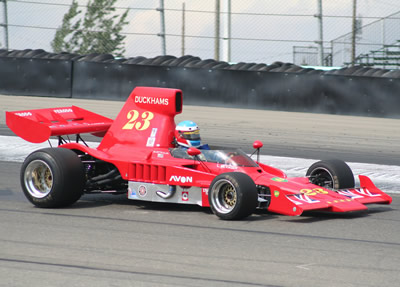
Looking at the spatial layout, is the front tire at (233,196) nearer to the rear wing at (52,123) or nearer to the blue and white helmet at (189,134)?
the blue and white helmet at (189,134)

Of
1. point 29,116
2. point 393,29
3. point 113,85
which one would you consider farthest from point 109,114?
point 29,116

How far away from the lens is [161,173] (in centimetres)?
815

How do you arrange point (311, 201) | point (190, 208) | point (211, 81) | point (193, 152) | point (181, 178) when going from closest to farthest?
point (311, 201) < point (193, 152) < point (181, 178) < point (190, 208) < point (211, 81)

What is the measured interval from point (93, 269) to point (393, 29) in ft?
49.1

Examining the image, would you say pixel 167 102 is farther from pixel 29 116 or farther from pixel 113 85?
pixel 113 85

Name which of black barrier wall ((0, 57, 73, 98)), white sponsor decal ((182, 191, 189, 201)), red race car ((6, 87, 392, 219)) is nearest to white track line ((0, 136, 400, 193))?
red race car ((6, 87, 392, 219))

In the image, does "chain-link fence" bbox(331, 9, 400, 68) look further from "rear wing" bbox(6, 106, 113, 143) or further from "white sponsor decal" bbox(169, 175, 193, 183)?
"white sponsor decal" bbox(169, 175, 193, 183)

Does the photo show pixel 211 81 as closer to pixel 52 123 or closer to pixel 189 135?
pixel 52 123

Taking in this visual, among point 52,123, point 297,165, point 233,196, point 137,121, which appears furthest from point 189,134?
point 297,165

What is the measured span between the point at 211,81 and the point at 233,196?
11.4m

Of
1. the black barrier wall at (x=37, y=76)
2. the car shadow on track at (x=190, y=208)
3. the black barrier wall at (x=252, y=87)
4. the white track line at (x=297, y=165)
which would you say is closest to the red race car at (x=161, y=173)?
the car shadow on track at (x=190, y=208)

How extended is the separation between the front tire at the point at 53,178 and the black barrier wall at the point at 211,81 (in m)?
10.2

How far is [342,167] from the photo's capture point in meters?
8.59

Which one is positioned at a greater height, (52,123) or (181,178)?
(52,123)
